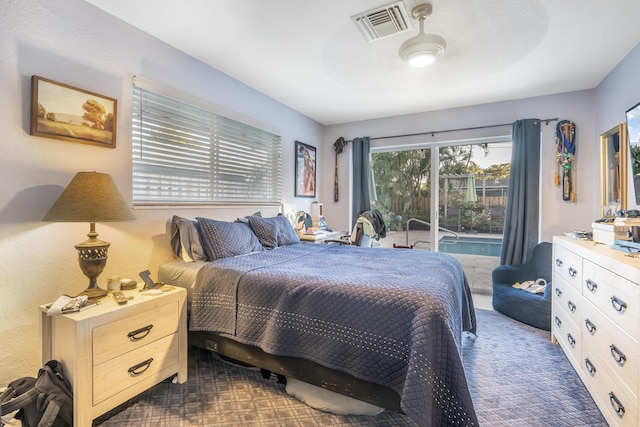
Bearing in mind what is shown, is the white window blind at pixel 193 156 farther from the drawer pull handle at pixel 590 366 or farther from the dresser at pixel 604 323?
the drawer pull handle at pixel 590 366

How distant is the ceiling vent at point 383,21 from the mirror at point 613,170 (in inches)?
84.4

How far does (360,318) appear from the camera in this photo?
146 cm

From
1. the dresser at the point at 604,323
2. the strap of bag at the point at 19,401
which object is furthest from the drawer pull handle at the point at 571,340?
the strap of bag at the point at 19,401

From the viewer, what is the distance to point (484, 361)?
2156mm

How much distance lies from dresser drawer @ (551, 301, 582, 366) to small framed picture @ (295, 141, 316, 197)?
306 centimetres

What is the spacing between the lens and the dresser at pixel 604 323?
1.27 meters

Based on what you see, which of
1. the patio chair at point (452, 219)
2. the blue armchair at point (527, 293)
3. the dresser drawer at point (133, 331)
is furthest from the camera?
the patio chair at point (452, 219)

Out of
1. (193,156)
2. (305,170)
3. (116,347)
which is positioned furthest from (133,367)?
(305,170)

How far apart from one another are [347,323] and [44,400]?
147cm

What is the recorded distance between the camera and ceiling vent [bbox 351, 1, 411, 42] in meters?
1.90

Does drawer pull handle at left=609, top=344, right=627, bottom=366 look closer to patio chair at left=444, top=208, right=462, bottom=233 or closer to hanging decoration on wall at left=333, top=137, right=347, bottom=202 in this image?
patio chair at left=444, top=208, right=462, bottom=233

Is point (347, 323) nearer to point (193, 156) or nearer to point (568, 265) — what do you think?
point (568, 265)

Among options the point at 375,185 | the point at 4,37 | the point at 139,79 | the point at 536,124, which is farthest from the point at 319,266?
the point at 536,124

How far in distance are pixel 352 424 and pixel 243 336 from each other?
0.77 metres
